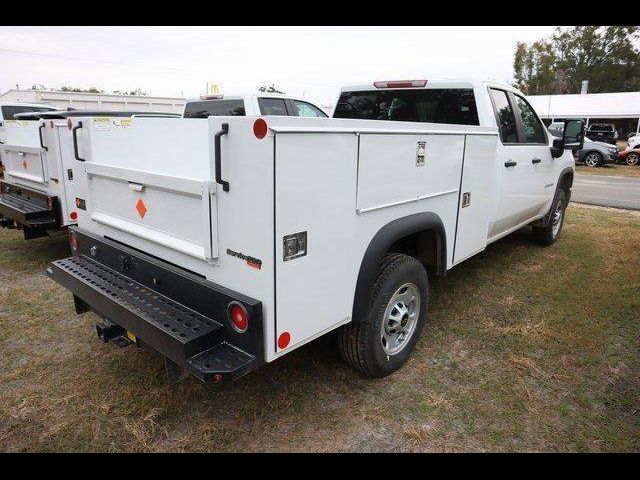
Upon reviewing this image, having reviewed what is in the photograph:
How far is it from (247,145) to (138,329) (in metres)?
1.19

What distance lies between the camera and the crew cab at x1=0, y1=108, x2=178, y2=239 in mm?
4719

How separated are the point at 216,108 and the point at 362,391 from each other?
6.08m

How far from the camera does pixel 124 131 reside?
2.93 meters

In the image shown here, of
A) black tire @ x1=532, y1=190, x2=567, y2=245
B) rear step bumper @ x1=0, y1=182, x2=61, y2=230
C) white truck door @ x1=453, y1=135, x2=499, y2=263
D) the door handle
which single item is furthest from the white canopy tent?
the door handle

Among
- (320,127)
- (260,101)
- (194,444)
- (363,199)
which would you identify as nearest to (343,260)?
(363,199)

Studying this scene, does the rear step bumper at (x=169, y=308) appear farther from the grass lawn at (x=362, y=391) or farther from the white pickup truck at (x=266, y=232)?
the grass lawn at (x=362, y=391)

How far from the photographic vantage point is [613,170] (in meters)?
18.8

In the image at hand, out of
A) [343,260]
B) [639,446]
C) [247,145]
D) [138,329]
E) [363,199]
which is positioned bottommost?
[639,446]

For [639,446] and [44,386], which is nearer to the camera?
[639,446]

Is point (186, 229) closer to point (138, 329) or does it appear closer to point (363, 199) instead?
point (138, 329)

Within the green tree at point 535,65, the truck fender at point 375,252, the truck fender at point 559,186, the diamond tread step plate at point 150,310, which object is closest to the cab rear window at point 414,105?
the truck fender at point 375,252

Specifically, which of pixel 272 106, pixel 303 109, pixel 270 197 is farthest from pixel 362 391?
pixel 303 109

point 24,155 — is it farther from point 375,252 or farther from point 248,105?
point 375,252

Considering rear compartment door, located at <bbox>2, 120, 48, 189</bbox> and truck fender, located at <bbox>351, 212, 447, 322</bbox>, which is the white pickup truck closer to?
truck fender, located at <bbox>351, 212, 447, 322</bbox>
